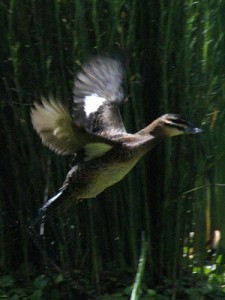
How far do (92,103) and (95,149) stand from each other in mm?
505

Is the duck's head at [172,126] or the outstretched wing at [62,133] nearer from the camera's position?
the outstretched wing at [62,133]

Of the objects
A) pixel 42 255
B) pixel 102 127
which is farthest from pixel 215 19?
pixel 42 255

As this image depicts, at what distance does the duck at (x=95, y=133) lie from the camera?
3.01 m

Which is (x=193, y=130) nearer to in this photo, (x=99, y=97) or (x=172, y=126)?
(x=172, y=126)

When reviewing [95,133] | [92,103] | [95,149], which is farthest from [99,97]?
[95,149]

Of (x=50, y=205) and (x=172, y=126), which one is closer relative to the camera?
(x=172, y=126)

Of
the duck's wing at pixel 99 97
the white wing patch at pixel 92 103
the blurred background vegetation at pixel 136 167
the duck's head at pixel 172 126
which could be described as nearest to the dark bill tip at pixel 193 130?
the duck's head at pixel 172 126

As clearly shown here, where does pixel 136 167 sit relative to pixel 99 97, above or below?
below

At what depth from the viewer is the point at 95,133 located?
11.3ft

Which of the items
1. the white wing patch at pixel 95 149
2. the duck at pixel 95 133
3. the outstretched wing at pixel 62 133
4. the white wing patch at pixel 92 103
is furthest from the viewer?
the white wing patch at pixel 92 103

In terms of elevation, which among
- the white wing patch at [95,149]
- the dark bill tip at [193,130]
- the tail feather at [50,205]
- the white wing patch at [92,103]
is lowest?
the tail feather at [50,205]

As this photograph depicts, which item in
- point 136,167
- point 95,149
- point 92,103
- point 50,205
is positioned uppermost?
point 92,103

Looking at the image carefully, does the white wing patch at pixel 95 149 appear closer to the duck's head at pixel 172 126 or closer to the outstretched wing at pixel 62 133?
the outstretched wing at pixel 62 133

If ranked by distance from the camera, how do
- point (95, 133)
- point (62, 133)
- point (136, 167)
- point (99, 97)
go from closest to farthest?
1. point (62, 133)
2. point (95, 133)
3. point (136, 167)
4. point (99, 97)
